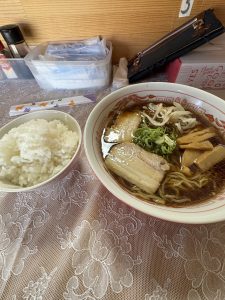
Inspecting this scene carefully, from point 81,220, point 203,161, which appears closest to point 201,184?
point 203,161

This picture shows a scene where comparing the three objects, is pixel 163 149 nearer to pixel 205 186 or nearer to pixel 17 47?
pixel 205 186

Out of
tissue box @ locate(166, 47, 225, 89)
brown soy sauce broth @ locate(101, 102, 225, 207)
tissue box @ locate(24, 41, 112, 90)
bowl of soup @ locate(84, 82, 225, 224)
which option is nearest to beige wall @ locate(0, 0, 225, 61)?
tissue box @ locate(24, 41, 112, 90)

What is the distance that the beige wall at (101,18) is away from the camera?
71 centimetres

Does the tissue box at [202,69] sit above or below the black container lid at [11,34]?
below

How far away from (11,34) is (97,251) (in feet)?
2.60

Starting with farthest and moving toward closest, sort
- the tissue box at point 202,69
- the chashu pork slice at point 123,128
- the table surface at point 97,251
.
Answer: the tissue box at point 202,69 < the chashu pork slice at point 123,128 < the table surface at point 97,251

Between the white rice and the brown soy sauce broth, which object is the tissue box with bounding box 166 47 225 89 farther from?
the white rice

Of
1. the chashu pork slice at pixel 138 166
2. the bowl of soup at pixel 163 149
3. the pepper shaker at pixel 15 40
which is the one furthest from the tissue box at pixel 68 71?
the chashu pork slice at pixel 138 166

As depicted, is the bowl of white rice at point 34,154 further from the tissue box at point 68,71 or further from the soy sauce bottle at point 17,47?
the soy sauce bottle at point 17,47

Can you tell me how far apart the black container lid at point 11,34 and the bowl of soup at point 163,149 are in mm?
478

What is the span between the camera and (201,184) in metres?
0.48

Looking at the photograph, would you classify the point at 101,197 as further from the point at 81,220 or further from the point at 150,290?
the point at 150,290

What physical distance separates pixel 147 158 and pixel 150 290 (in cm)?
29

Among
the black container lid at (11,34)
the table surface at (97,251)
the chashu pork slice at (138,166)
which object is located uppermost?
the black container lid at (11,34)
